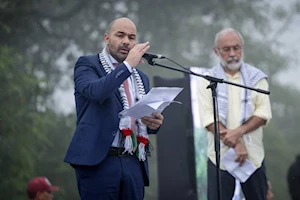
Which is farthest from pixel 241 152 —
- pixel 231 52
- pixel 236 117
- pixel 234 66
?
pixel 231 52

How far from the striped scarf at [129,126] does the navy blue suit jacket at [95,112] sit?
0.03m

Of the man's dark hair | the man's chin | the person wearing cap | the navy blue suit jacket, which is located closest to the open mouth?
the navy blue suit jacket

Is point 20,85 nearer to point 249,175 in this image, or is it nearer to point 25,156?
point 25,156

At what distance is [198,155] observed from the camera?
14.4 feet

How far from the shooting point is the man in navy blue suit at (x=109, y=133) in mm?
2439

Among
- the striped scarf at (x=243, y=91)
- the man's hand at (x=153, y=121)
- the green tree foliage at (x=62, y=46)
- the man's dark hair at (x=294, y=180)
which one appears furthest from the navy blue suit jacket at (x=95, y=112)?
the green tree foliage at (x=62, y=46)

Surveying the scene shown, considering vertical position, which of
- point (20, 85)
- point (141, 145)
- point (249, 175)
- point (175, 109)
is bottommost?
point (249, 175)

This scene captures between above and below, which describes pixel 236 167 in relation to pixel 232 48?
below

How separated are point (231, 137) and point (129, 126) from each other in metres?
1.06

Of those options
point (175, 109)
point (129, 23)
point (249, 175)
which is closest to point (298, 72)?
point (175, 109)

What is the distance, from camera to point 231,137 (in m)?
3.36

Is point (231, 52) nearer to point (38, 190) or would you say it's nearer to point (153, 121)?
point (153, 121)

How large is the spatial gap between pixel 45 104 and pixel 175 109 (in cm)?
253

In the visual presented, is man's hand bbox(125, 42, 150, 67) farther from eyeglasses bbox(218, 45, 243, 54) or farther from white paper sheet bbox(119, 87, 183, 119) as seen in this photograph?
eyeglasses bbox(218, 45, 243, 54)
